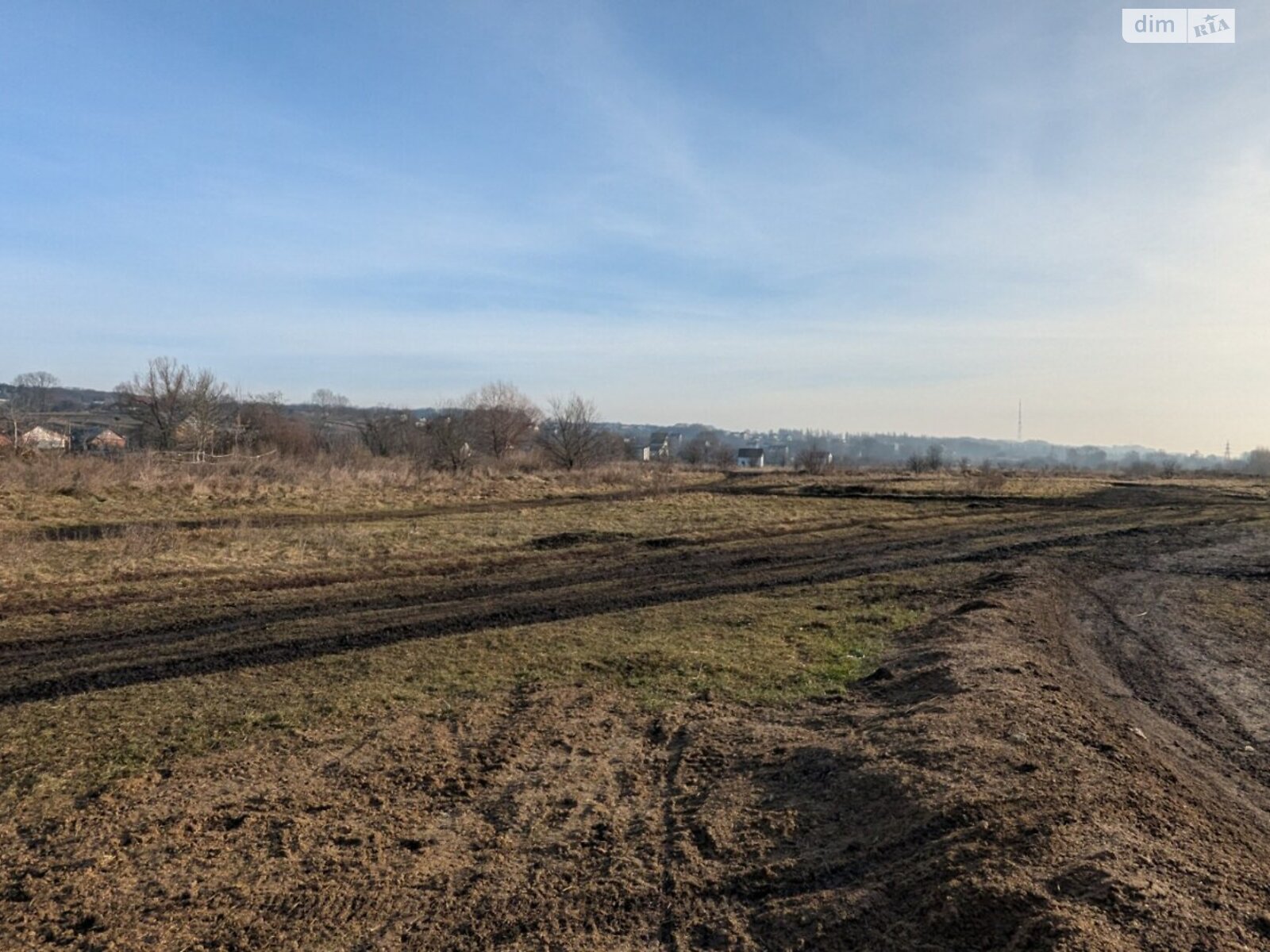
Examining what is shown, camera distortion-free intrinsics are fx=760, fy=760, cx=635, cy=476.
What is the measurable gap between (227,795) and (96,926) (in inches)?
53.9

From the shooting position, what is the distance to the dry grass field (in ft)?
12.2

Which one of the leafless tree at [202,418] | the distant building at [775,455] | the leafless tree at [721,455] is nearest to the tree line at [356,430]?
the leafless tree at [202,418]

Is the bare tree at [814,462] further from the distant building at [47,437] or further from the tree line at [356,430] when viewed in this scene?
the distant building at [47,437]

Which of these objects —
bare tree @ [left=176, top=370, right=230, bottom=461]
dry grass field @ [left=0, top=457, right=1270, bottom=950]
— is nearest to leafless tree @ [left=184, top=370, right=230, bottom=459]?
bare tree @ [left=176, top=370, right=230, bottom=461]

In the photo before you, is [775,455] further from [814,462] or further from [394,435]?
[394,435]

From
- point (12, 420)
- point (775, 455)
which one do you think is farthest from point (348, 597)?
point (775, 455)

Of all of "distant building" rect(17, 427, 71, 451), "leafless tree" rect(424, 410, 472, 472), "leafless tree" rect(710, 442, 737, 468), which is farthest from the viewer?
"leafless tree" rect(710, 442, 737, 468)

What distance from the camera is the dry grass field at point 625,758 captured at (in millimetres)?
3723

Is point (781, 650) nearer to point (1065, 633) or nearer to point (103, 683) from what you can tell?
point (1065, 633)

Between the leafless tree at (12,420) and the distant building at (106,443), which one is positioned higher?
the leafless tree at (12,420)

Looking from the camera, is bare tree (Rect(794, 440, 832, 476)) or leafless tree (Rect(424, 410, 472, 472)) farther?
bare tree (Rect(794, 440, 832, 476))

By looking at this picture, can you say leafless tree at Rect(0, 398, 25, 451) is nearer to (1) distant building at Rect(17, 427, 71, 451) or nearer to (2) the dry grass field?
(1) distant building at Rect(17, 427, 71, 451)

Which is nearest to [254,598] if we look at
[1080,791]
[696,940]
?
[696,940]

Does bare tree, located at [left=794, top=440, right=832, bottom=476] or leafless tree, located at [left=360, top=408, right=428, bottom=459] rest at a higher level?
leafless tree, located at [left=360, top=408, right=428, bottom=459]
